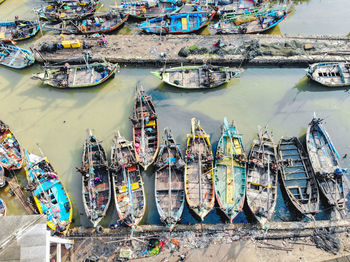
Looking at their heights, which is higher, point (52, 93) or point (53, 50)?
point (53, 50)

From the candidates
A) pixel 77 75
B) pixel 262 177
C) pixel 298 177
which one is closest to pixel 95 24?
pixel 77 75

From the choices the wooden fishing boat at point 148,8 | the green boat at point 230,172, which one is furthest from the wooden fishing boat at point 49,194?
the wooden fishing boat at point 148,8

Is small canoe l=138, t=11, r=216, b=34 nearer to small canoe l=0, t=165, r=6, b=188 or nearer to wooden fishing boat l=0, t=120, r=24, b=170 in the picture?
wooden fishing boat l=0, t=120, r=24, b=170

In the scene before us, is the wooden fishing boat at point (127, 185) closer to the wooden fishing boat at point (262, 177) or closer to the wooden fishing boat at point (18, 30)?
the wooden fishing boat at point (262, 177)

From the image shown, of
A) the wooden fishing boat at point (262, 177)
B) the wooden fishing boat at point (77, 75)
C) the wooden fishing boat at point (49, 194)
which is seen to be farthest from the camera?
the wooden fishing boat at point (77, 75)

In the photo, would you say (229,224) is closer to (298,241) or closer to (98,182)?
(298,241)

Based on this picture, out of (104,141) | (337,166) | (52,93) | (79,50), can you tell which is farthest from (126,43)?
(337,166)

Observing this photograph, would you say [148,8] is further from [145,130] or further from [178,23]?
[145,130]
